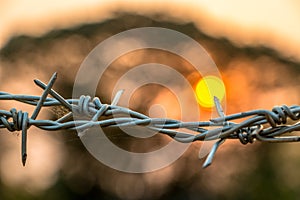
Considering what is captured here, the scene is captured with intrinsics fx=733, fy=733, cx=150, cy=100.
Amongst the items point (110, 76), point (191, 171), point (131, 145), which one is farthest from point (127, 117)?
point (191, 171)

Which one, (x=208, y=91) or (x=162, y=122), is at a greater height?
(x=208, y=91)

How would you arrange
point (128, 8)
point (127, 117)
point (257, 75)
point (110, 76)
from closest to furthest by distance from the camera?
1. point (127, 117)
2. point (110, 76)
3. point (257, 75)
4. point (128, 8)

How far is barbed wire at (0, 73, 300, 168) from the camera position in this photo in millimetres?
1541

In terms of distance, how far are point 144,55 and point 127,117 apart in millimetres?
10905

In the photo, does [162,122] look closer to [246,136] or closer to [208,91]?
[246,136]

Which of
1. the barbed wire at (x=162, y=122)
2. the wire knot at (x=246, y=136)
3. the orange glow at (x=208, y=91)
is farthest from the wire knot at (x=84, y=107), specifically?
the orange glow at (x=208, y=91)

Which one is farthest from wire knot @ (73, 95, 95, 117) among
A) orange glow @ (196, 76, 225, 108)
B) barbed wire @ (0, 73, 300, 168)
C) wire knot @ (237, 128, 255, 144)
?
orange glow @ (196, 76, 225, 108)

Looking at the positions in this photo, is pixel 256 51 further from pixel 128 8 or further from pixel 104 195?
pixel 104 195

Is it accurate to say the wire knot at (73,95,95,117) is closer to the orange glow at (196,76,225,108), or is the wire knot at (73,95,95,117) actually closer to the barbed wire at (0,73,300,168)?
the barbed wire at (0,73,300,168)

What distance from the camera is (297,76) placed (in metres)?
12.6

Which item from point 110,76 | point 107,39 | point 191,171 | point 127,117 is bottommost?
point 127,117

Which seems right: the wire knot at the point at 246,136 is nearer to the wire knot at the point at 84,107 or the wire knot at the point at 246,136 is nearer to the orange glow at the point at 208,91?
the wire knot at the point at 84,107

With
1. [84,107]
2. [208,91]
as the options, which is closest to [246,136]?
[84,107]

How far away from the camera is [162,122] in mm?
1608
